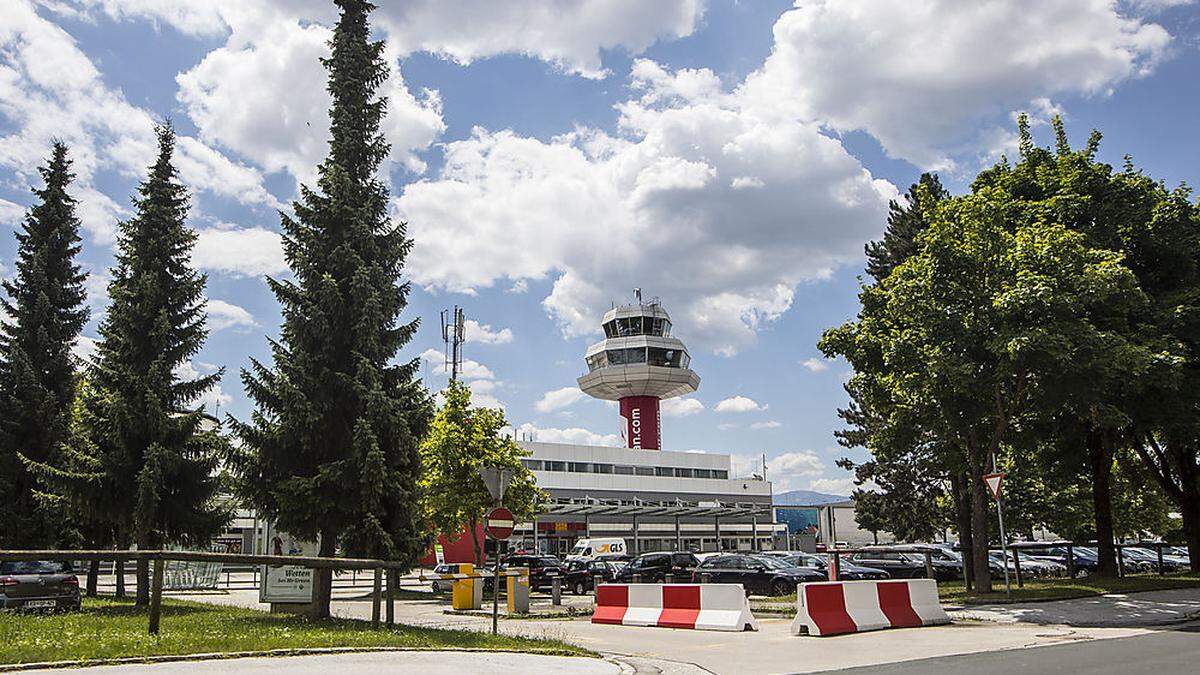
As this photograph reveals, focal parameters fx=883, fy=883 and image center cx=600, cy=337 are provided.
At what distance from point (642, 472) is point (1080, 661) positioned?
72.6m

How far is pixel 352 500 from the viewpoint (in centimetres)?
1880

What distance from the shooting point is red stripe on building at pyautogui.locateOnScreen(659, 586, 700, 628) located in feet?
58.4

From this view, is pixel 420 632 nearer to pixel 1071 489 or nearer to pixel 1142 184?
pixel 1142 184

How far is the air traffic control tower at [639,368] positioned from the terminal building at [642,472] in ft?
0.33

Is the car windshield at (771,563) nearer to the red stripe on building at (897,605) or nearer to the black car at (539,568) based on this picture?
the black car at (539,568)

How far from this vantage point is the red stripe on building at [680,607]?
1780cm

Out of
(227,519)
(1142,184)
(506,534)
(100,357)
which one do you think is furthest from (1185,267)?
(100,357)

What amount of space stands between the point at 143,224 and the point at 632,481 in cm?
→ 6058

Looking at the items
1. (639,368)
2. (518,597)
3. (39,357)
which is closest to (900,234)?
(518,597)

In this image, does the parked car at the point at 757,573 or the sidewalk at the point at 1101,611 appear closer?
the sidewalk at the point at 1101,611

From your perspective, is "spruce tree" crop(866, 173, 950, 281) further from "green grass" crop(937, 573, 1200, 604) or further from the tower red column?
the tower red column

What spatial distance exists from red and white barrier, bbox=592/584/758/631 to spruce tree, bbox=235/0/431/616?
4.60 meters

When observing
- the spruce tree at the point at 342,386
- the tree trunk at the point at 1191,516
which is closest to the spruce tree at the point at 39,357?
the spruce tree at the point at 342,386

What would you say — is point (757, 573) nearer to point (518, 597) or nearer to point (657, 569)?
point (657, 569)
